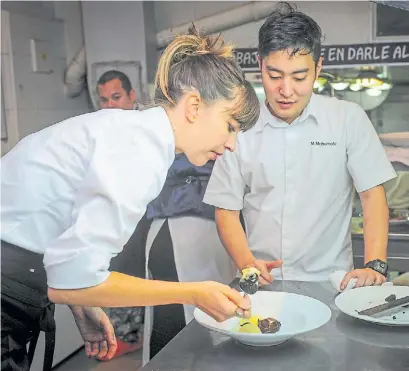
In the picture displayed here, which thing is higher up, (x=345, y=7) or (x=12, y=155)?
(x=345, y=7)

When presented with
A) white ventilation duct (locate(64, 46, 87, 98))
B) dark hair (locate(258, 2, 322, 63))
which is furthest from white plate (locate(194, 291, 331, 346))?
white ventilation duct (locate(64, 46, 87, 98))

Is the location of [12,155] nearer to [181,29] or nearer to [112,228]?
[112,228]

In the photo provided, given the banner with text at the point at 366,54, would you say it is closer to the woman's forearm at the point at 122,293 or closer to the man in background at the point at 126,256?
the man in background at the point at 126,256

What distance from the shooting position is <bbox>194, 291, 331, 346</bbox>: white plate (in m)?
1.01

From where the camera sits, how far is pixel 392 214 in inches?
87.3

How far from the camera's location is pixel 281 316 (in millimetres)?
1166

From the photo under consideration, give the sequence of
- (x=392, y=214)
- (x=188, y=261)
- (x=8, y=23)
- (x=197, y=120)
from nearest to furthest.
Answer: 1. (x=197, y=120)
2. (x=8, y=23)
3. (x=188, y=261)
4. (x=392, y=214)

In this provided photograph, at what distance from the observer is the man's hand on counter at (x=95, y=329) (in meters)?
1.29

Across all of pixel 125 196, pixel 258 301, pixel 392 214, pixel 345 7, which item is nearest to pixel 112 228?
pixel 125 196

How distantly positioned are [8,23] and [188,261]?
3.08ft

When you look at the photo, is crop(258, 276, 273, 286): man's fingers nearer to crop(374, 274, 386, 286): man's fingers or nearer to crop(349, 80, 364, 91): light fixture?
crop(374, 274, 386, 286): man's fingers

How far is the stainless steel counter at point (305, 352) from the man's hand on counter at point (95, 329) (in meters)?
0.24

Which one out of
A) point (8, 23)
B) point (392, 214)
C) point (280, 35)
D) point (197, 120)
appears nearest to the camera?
point (197, 120)

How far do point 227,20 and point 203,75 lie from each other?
1.48 meters
